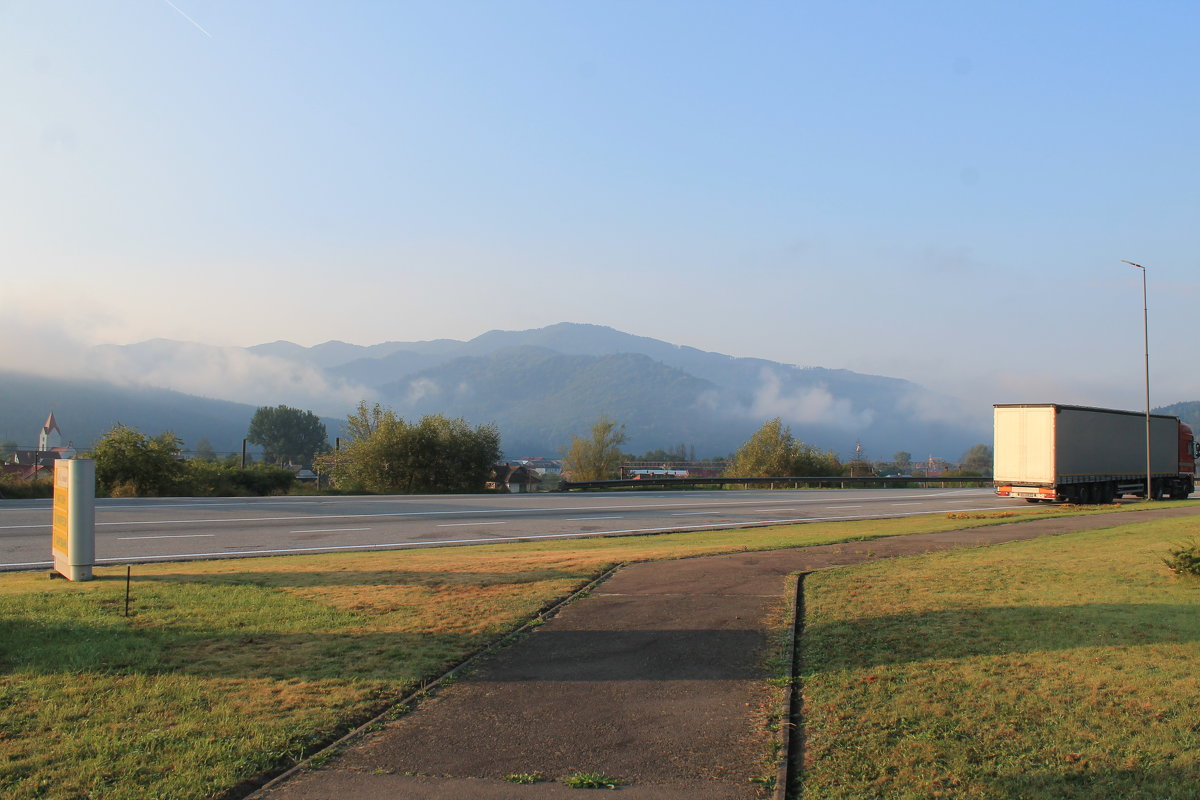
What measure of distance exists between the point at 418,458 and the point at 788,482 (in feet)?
76.9

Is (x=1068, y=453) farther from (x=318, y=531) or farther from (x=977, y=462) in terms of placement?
(x=977, y=462)

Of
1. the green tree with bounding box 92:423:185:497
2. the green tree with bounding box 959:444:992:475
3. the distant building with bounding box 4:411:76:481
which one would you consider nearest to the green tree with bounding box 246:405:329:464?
the distant building with bounding box 4:411:76:481

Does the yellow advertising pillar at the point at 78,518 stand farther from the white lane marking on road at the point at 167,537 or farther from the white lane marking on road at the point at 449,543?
the white lane marking on road at the point at 167,537

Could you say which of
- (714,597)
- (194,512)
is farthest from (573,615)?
(194,512)

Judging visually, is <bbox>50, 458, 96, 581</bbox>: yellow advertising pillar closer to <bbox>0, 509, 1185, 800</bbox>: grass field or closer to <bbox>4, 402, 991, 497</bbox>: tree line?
<bbox>0, 509, 1185, 800</bbox>: grass field

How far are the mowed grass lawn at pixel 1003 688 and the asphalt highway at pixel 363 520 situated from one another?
36.6 ft

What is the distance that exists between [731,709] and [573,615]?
318 centimetres

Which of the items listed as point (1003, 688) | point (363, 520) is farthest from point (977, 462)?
point (1003, 688)

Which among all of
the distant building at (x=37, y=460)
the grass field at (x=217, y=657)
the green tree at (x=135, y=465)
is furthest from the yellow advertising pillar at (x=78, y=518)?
the green tree at (x=135, y=465)

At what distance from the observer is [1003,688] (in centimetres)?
602

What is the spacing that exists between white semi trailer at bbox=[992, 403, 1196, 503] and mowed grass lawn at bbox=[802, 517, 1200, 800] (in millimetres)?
22066

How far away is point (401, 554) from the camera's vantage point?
15258 mm

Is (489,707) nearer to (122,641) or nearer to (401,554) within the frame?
(122,641)

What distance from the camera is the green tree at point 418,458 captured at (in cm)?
4731
